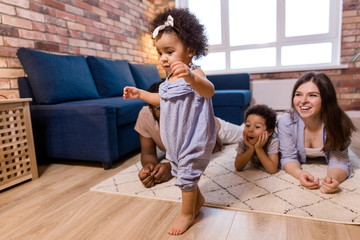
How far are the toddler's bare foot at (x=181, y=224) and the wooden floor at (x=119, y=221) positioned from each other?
0.02 meters

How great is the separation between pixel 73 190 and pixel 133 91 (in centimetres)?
74

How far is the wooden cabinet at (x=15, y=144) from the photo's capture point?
134 centimetres

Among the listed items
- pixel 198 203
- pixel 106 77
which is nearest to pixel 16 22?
pixel 106 77

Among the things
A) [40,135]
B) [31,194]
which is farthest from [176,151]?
[40,135]

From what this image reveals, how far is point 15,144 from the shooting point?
1.39 metres

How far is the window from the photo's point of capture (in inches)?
144

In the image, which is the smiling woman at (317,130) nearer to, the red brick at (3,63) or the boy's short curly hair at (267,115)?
the boy's short curly hair at (267,115)

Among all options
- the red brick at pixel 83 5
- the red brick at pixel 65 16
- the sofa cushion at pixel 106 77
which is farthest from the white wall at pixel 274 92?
the red brick at pixel 65 16

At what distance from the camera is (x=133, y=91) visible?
0.94 m

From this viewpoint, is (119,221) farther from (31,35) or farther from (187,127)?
(31,35)

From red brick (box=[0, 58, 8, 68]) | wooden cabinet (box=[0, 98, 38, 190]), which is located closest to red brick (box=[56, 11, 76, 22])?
red brick (box=[0, 58, 8, 68])

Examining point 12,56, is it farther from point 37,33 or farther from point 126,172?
point 126,172

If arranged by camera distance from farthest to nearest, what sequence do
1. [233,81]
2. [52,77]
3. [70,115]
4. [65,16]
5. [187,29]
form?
1. [233,81]
2. [65,16]
3. [52,77]
4. [70,115]
5. [187,29]

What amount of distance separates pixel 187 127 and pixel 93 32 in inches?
88.1
